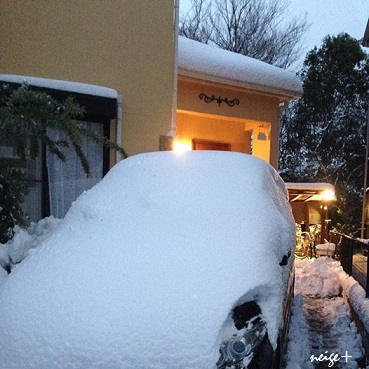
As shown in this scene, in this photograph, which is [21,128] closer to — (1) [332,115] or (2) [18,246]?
(2) [18,246]

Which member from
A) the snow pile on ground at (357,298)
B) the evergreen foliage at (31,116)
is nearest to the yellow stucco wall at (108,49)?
the evergreen foliage at (31,116)

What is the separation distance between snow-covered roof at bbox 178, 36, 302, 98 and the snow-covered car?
5.79m

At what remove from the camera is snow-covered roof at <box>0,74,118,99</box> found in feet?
18.4

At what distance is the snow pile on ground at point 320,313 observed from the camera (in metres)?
4.29

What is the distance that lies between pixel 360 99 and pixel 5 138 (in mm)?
19877

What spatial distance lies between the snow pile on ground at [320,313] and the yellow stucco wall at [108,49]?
343 centimetres

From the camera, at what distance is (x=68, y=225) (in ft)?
11.1

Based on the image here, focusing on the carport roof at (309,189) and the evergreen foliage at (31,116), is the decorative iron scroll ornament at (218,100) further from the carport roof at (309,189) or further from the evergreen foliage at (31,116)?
the evergreen foliage at (31,116)

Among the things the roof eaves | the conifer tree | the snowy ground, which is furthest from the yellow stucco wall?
the snowy ground

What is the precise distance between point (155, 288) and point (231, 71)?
292 inches

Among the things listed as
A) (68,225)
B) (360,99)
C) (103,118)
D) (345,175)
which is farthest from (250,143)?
(360,99)

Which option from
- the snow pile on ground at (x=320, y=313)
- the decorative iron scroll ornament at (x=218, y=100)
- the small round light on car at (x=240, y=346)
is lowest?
the snow pile on ground at (x=320, y=313)

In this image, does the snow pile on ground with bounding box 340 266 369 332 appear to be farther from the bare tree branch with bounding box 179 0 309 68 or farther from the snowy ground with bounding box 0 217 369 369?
the bare tree branch with bounding box 179 0 309 68

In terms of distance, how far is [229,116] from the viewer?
387 inches
